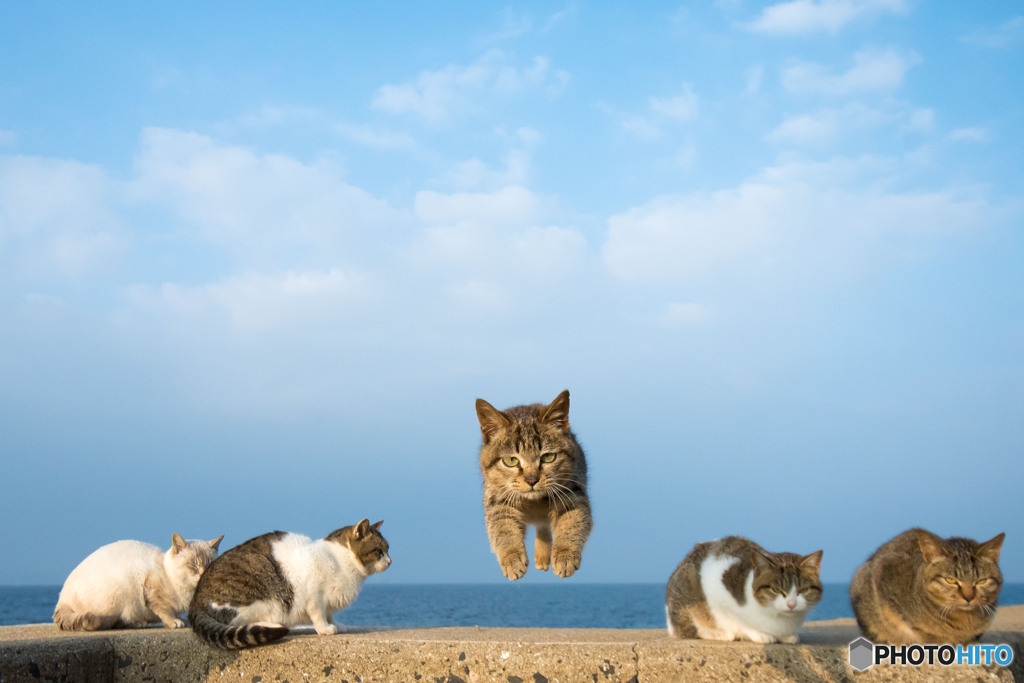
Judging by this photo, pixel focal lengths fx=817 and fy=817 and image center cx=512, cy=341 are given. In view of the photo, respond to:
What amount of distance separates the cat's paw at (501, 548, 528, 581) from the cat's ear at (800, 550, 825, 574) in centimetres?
164

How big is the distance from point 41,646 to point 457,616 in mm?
42287

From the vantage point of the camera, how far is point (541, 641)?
4.98 metres

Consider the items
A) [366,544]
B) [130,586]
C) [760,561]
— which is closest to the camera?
[760,561]

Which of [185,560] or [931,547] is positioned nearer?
[931,547]

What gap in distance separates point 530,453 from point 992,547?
8.74ft

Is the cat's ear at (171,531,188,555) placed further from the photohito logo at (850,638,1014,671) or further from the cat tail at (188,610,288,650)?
the photohito logo at (850,638,1014,671)

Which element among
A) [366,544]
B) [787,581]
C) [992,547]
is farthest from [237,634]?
[992,547]

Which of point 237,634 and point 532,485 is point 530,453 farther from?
point 237,634

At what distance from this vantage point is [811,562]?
182 inches

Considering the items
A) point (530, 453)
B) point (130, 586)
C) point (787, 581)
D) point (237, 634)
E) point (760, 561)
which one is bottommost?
point (237, 634)

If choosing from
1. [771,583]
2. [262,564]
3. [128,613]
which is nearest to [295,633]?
[262,564]

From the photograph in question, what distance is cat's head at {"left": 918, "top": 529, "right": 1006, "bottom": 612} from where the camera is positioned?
444 centimetres

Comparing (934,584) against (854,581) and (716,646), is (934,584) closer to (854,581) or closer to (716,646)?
(854,581)

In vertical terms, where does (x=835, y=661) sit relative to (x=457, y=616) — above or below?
above
